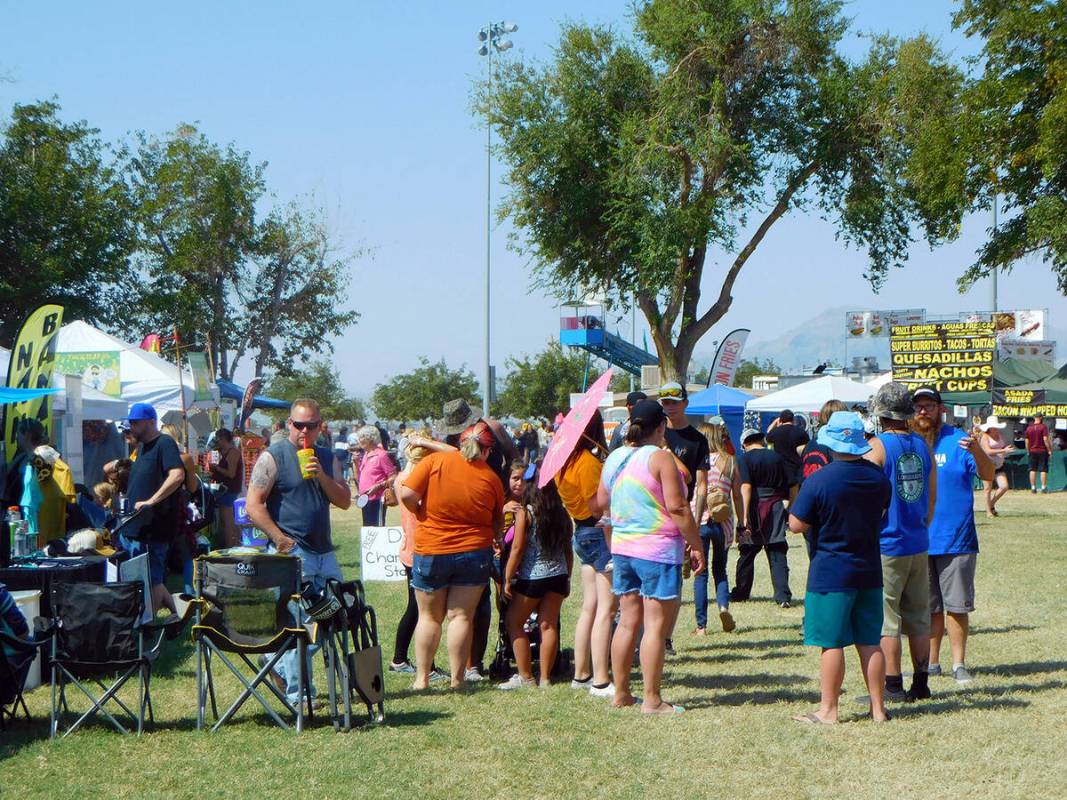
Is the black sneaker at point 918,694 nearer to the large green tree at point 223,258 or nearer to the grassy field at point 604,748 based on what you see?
the grassy field at point 604,748

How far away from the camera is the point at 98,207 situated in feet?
121

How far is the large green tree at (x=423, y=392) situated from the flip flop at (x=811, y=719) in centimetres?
6650

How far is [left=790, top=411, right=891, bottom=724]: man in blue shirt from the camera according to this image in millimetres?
6266

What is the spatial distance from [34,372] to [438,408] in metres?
64.4

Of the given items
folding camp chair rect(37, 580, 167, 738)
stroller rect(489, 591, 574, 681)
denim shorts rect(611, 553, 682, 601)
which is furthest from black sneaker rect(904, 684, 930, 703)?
folding camp chair rect(37, 580, 167, 738)

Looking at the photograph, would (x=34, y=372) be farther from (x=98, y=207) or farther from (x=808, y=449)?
(x=98, y=207)

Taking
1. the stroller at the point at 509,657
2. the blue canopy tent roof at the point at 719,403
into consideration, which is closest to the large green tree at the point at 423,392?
the blue canopy tent roof at the point at 719,403

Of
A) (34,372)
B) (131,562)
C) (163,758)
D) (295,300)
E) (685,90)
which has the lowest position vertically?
(163,758)

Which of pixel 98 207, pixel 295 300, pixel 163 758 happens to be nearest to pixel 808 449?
pixel 163 758

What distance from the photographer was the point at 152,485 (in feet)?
30.2

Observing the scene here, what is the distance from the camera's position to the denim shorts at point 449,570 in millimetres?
7180

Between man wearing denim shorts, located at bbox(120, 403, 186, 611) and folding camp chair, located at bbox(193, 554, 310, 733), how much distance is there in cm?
282

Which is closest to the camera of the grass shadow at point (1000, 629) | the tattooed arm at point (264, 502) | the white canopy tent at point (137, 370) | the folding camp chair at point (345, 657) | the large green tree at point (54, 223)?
the folding camp chair at point (345, 657)

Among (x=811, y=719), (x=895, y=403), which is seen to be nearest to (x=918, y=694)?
(x=811, y=719)
